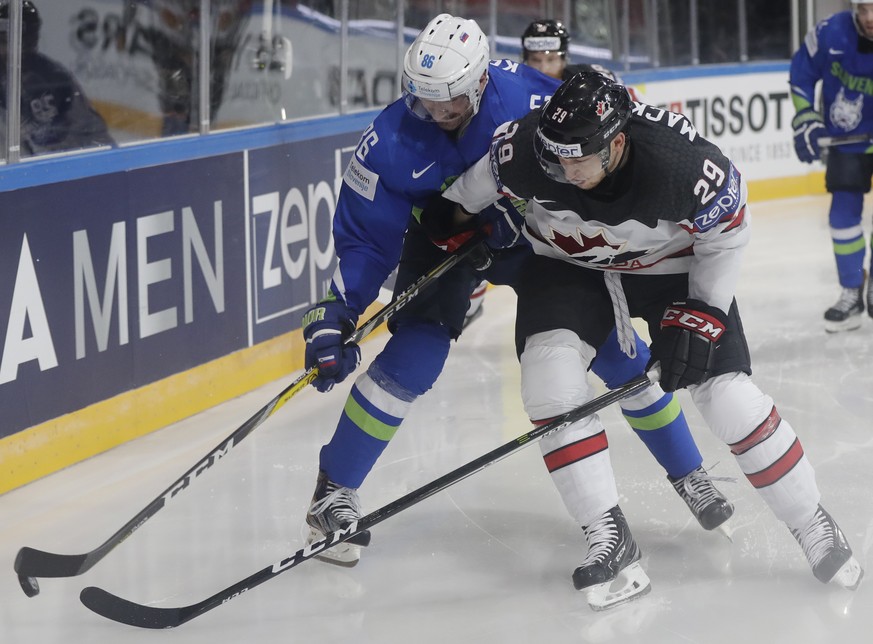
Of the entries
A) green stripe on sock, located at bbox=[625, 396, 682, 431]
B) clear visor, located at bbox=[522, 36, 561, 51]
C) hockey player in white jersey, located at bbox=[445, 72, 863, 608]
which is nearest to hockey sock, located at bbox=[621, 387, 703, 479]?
green stripe on sock, located at bbox=[625, 396, 682, 431]

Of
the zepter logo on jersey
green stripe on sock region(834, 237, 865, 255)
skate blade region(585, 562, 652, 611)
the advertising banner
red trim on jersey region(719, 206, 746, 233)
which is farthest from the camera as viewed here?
Result: green stripe on sock region(834, 237, 865, 255)

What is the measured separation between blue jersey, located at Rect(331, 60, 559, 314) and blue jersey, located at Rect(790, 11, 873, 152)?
235cm

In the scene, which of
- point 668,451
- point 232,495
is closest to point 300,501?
point 232,495

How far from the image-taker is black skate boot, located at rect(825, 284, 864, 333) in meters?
4.52

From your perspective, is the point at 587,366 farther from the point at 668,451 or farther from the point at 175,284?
the point at 175,284

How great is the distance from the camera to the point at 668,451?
9.01ft

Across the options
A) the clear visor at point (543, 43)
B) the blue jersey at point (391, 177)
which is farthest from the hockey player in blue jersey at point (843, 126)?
the blue jersey at point (391, 177)

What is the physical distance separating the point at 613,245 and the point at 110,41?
1.96 m

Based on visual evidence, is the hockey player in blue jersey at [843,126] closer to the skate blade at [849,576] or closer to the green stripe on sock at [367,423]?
the skate blade at [849,576]

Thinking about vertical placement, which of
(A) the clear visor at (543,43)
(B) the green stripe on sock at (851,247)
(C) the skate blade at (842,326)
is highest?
(A) the clear visor at (543,43)

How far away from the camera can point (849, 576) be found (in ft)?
7.89

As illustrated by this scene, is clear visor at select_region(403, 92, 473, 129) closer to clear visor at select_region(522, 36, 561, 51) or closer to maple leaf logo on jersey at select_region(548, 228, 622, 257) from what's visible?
maple leaf logo on jersey at select_region(548, 228, 622, 257)

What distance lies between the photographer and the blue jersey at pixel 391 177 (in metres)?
2.55

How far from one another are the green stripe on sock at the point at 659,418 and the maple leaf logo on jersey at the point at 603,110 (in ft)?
2.66
